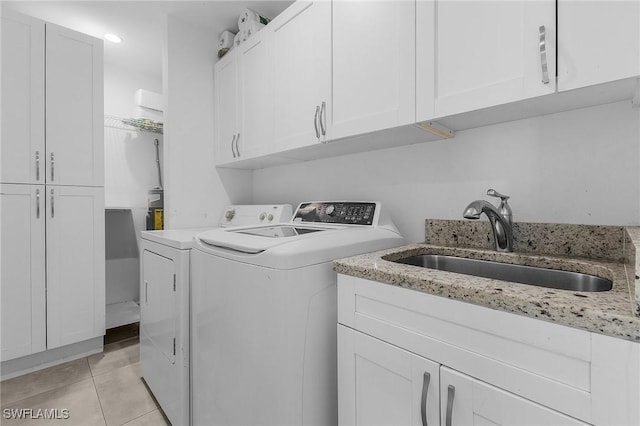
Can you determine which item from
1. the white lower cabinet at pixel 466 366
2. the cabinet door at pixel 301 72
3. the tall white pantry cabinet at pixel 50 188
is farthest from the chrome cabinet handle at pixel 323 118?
the tall white pantry cabinet at pixel 50 188

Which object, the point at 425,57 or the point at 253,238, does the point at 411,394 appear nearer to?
the point at 253,238

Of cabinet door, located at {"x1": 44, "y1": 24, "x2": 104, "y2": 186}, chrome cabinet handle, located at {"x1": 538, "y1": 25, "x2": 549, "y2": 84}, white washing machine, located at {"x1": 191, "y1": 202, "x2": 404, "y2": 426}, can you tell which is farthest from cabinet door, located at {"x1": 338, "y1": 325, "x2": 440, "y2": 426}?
cabinet door, located at {"x1": 44, "y1": 24, "x2": 104, "y2": 186}

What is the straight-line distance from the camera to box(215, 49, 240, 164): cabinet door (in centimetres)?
216

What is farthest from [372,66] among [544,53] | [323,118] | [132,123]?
[132,123]

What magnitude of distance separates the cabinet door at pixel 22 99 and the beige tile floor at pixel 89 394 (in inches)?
52.1

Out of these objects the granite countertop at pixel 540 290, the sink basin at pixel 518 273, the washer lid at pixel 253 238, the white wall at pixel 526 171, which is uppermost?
the white wall at pixel 526 171

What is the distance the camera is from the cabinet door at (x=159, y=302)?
4.94 feet

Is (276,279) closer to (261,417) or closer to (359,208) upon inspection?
(261,417)

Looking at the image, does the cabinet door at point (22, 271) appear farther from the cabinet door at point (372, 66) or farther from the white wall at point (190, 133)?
the cabinet door at point (372, 66)

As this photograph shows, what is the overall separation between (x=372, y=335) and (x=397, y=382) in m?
0.14

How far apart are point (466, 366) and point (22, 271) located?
8.71ft

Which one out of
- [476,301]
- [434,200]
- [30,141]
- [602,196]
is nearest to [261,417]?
[476,301]

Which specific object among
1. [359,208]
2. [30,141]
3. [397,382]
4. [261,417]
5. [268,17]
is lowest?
[261,417]

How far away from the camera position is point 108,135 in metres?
3.00
